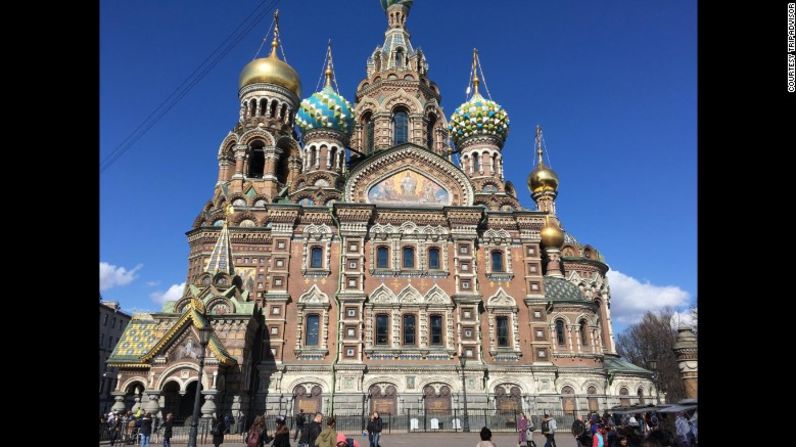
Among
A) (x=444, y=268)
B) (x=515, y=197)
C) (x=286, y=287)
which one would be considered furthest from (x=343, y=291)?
(x=515, y=197)

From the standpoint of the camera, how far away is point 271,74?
37.1 m

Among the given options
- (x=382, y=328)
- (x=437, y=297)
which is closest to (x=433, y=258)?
(x=437, y=297)

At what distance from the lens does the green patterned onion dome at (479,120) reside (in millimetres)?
32500

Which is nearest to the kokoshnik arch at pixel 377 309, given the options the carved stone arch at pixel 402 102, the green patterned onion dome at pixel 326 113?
the green patterned onion dome at pixel 326 113

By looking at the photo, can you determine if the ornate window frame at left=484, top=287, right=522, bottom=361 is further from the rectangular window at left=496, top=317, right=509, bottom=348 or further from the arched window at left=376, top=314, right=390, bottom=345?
the arched window at left=376, top=314, right=390, bottom=345

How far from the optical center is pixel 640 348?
59219mm

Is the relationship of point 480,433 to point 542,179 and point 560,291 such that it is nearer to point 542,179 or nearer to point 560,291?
point 560,291

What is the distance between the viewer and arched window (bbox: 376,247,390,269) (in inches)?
1021

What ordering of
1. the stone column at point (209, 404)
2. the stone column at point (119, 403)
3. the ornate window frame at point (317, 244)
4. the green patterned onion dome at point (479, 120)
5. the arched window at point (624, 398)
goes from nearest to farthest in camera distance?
the stone column at point (209, 404) < the stone column at point (119, 403) < the ornate window frame at point (317, 244) < the arched window at point (624, 398) < the green patterned onion dome at point (479, 120)

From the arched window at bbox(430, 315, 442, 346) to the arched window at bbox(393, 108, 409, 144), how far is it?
1350cm

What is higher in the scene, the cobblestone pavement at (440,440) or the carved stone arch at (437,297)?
the carved stone arch at (437,297)

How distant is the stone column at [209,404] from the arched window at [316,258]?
300 inches

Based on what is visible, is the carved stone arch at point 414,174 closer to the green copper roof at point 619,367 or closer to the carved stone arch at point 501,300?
the carved stone arch at point 501,300
